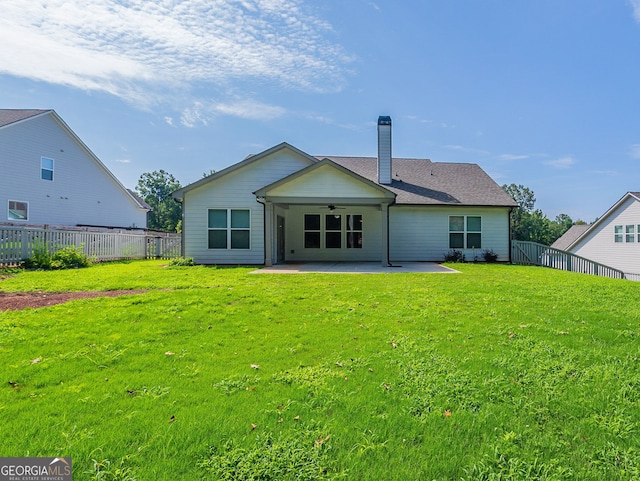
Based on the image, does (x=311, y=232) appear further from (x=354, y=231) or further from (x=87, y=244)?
(x=87, y=244)

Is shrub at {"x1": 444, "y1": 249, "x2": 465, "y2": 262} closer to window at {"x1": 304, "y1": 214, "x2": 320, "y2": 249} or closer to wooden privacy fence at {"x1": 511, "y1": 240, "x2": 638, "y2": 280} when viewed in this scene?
wooden privacy fence at {"x1": 511, "y1": 240, "x2": 638, "y2": 280}

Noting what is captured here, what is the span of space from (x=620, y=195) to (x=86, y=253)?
33635 mm

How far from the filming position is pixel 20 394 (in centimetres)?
296

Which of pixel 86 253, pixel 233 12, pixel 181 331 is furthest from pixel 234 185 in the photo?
pixel 181 331

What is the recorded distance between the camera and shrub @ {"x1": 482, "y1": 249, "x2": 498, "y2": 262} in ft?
52.2

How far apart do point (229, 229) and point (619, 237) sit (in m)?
27.5

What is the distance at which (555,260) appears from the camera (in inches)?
596

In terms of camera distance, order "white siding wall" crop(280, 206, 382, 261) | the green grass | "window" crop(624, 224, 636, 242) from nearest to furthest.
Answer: the green grass → "white siding wall" crop(280, 206, 382, 261) → "window" crop(624, 224, 636, 242)

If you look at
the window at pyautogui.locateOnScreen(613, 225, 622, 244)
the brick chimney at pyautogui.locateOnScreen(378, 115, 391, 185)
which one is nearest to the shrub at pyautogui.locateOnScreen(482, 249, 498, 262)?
the brick chimney at pyautogui.locateOnScreen(378, 115, 391, 185)

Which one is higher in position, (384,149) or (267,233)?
(384,149)

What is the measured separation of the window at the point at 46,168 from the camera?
19.8 meters

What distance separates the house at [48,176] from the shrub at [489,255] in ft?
77.0

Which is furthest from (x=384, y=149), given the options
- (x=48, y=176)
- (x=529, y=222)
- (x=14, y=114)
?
(x=529, y=222)

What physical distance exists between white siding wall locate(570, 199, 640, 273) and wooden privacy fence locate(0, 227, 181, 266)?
1175 inches
